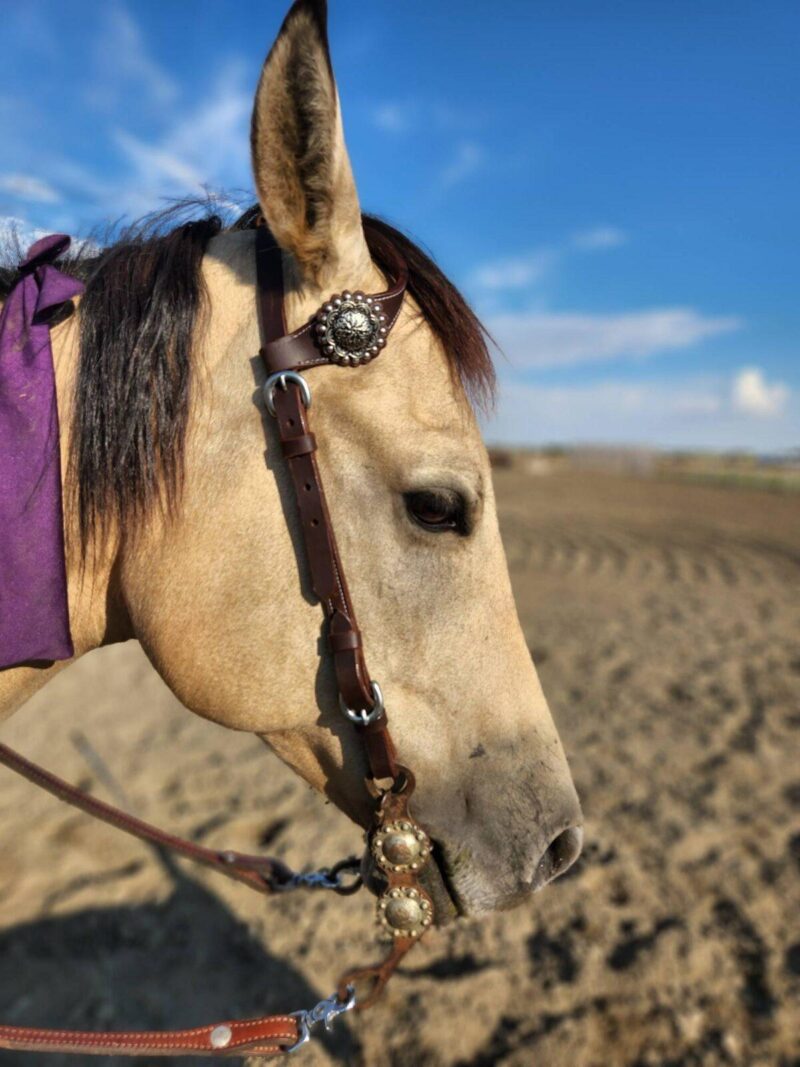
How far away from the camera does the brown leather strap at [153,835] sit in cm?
186

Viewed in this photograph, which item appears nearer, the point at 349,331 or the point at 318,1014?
the point at 349,331

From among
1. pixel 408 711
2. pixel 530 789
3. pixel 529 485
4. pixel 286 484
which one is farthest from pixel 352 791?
pixel 529 485

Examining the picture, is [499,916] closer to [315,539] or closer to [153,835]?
[153,835]

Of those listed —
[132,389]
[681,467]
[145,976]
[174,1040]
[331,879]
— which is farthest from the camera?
[681,467]

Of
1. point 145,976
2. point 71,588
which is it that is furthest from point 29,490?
point 145,976

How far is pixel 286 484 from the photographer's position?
4.85 feet

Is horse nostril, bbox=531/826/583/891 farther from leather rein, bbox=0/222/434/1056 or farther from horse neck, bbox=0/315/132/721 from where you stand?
horse neck, bbox=0/315/132/721

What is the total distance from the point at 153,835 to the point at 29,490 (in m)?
1.15

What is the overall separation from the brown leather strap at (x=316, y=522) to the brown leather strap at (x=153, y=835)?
87 cm

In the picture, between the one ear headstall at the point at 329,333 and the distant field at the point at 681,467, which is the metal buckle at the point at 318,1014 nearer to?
the one ear headstall at the point at 329,333

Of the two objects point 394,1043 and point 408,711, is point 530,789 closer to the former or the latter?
point 408,711

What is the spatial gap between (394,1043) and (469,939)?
2.09 feet

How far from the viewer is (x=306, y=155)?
1.37 metres

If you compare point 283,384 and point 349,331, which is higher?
point 349,331
